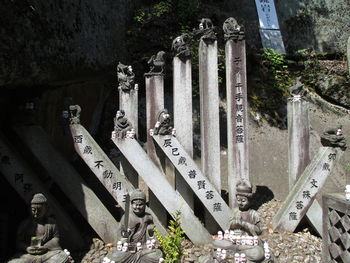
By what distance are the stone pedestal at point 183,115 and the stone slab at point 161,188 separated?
23 cm

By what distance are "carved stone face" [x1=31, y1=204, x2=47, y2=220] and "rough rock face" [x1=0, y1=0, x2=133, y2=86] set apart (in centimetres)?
194

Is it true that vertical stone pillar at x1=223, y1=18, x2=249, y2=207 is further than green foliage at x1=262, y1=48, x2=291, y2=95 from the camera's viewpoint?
No

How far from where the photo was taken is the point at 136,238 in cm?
541

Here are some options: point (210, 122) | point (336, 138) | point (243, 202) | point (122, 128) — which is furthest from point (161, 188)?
point (336, 138)

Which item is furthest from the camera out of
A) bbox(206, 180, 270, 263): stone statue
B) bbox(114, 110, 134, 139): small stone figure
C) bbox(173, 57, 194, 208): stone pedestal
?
bbox(173, 57, 194, 208): stone pedestal

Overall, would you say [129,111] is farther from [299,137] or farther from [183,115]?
[299,137]

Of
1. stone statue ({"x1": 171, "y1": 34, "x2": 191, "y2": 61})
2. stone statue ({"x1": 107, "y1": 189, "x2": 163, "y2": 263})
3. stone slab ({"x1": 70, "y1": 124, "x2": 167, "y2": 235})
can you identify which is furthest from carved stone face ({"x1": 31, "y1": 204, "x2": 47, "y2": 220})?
stone statue ({"x1": 171, "y1": 34, "x2": 191, "y2": 61})

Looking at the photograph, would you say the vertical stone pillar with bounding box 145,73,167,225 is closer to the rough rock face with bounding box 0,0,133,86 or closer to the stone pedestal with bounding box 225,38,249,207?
the stone pedestal with bounding box 225,38,249,207

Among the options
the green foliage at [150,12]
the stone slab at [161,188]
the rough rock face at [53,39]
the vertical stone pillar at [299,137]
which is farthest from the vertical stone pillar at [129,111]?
the green foliage at [150,12]

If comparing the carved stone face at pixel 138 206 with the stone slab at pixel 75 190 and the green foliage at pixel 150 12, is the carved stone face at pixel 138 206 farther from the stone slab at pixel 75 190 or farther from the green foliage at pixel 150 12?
the green foliage at pixel 150 12

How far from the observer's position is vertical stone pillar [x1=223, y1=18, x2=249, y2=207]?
7.04 m

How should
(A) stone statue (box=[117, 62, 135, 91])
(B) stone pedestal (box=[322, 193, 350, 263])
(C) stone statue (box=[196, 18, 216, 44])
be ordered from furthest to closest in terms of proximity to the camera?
(C) stone statue (box=[196, 18, 216, 44]) → (A) stone statue (box=[117, 62, 135, 91]) → (B) stone pedestal (box=[322, 193, 350, 263])

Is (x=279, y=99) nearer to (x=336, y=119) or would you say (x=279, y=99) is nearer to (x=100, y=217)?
(x=336, y=119)

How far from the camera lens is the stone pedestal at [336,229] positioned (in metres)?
3.95
